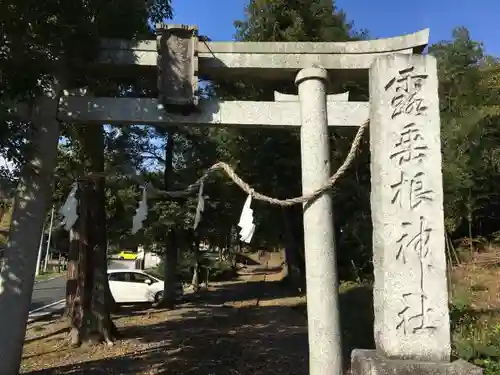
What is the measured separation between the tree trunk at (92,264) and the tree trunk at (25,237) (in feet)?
11.4

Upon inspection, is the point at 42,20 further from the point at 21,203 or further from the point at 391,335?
the point at 391,335

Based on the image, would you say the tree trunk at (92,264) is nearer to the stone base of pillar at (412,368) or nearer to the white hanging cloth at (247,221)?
the white hanging cloth at (247,221)

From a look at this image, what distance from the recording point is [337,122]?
5602 millimetres

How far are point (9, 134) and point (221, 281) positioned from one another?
26.9 metres

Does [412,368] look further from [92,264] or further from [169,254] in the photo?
[169,254]

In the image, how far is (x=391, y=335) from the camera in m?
3.82

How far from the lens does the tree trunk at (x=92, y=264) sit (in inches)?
355

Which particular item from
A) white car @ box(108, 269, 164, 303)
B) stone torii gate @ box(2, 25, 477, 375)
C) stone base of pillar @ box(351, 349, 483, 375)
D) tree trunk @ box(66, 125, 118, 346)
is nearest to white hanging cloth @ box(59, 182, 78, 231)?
stone torii gate @ box(2, 25, 477, 375)

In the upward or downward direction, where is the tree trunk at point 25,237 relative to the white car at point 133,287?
upward

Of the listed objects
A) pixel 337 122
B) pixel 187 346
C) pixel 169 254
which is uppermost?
pixel 337 122

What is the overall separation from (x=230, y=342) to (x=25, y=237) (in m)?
5.41

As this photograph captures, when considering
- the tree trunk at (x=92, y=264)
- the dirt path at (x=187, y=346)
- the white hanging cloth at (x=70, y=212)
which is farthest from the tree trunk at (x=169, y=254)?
the white hanging cloth at (x=70, y=212)

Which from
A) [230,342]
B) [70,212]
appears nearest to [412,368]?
[70,212]

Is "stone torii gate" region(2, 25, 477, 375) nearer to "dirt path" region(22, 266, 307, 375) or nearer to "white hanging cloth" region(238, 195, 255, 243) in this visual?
"white hanging cloth" region(238, 195, 255, 243)
